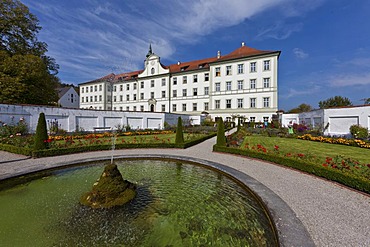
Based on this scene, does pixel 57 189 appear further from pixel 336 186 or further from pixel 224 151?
pixel 336 186

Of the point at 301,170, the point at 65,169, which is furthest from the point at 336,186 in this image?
the point at 65,169

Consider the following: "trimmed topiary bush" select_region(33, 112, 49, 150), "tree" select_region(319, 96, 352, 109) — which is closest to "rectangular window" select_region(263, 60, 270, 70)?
"trimmed topiary bush" select_region(33, 112, 49, 150)

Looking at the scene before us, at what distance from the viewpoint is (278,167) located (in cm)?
719

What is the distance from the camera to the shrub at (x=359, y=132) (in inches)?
488

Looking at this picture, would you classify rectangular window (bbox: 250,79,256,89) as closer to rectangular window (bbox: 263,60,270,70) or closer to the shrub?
rectangular window (bbox: 263,60,270,70)

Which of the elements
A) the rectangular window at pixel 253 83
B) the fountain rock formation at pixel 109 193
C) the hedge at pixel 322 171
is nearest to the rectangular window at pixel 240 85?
the rectangular window at pixel 253 83

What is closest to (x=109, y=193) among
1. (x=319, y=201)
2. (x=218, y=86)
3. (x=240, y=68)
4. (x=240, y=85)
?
(x=319, y=201)

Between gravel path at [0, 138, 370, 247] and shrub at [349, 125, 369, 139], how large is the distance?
34.3ft

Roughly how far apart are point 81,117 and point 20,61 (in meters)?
7.68

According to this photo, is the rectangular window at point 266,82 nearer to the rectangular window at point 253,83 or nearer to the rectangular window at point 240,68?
the rectangular window at point 253,83

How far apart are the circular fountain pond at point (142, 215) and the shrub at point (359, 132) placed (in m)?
13.3

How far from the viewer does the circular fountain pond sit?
9.80 feet

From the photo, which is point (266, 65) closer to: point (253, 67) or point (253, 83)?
point (253, 67)

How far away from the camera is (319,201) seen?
413 cm
